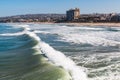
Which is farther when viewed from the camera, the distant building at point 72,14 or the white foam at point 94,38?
the distant building at point 72,14

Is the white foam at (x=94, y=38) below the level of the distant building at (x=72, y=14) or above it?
above

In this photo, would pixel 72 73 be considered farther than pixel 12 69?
No

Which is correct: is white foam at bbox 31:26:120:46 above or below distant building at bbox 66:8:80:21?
above

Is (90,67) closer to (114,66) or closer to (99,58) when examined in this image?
(114,66)

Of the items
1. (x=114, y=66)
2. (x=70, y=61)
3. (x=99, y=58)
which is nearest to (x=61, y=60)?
(x=70, y=61)

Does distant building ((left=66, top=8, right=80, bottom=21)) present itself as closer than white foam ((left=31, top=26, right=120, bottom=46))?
No

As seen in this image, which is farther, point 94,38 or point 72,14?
point 72,14

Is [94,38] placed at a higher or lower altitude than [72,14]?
higher

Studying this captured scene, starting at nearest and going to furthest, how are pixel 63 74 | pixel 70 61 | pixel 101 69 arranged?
pixel 63 74 → pixel 101 69 → pixel 70 61

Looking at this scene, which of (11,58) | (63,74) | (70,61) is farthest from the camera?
(11,58)
